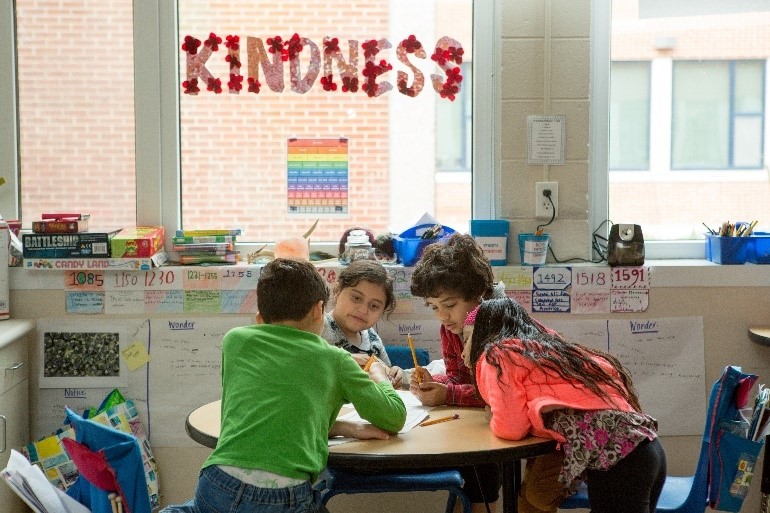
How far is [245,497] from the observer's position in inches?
87.9

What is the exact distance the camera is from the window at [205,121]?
3.86m

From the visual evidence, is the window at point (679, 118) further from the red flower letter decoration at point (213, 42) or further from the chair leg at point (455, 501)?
the red flower letter decoration at point (213, 42)

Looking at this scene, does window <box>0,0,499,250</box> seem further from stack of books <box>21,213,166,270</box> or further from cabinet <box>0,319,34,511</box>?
cabinet <box>0,319,34,511</box>

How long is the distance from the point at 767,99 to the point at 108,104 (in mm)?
2666

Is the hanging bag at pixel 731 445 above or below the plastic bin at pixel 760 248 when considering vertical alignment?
below

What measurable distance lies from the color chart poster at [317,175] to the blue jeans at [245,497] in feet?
5.84

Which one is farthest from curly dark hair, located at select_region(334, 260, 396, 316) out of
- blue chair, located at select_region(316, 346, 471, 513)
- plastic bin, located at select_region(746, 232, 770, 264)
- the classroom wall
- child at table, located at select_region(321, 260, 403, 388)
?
plastic bin, located at select_region(746, 232, 770, 264)

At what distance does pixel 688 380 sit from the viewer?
3814 mm

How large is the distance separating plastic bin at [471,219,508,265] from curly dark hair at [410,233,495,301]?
0.67m

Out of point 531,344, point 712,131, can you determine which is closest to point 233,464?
point 531,344

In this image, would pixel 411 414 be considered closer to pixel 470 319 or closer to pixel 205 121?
pixel 470 319

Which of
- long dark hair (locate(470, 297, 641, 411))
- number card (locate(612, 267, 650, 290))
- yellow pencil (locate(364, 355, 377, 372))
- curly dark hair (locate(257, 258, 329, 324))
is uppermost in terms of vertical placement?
curly dark hair (locate(257, 258, 329, 324))

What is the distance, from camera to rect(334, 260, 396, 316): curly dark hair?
3359mm

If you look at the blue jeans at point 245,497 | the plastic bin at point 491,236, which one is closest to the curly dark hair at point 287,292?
the blue jeans at point 245,497
